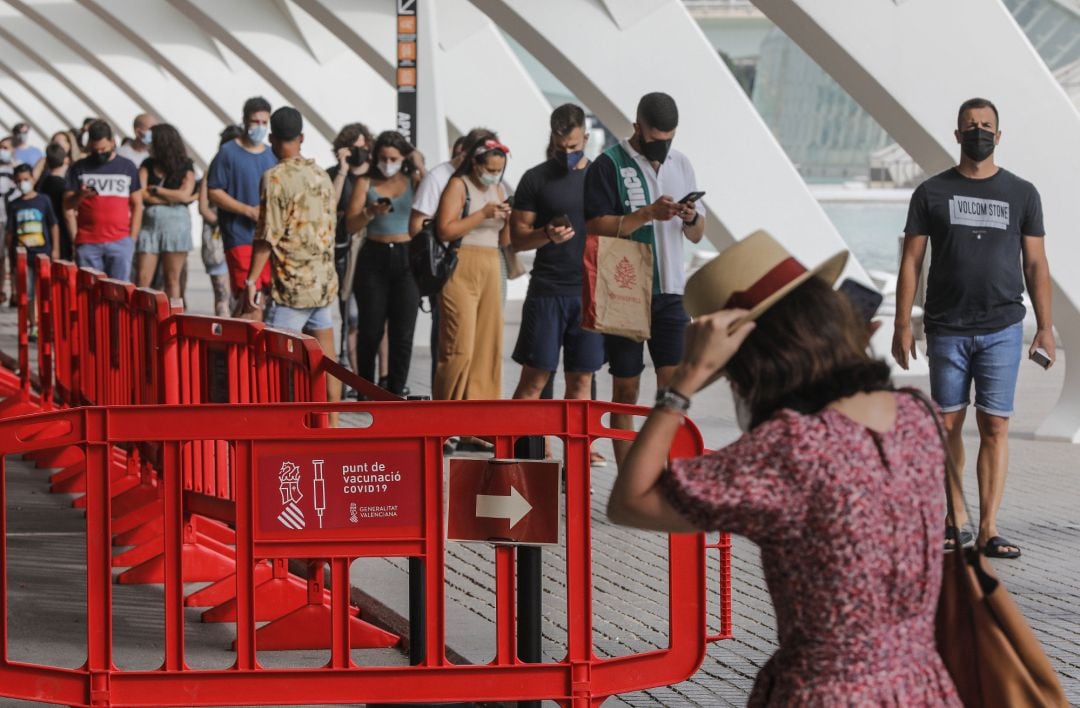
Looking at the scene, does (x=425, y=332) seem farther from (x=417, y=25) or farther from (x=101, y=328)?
(x=101, y=328)

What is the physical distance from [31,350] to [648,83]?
634 cm

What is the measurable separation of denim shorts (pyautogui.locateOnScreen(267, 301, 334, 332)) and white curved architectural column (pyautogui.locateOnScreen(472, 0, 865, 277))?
3.98 m

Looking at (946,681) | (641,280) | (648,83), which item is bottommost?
(946,681)

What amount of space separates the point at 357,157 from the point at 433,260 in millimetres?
2812

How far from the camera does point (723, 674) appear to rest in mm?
5918

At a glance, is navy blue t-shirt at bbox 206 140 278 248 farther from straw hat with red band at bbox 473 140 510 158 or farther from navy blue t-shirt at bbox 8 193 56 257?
navy blue t-shirt at bbox 8 193 56 257

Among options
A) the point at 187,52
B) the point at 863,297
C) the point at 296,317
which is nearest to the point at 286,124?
the point at 296,317

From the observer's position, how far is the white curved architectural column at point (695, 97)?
13.9 meters

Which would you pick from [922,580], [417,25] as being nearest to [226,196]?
[417,25]

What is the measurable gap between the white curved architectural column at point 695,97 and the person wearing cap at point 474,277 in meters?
3.72

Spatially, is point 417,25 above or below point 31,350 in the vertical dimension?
above

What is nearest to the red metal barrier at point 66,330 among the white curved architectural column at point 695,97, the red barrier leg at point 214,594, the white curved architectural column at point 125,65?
the red barrier leg at point 214,594

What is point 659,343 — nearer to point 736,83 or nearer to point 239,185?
point 239,185

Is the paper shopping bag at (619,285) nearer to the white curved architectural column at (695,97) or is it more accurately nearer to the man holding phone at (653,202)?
the man holding phone at (653,202)
